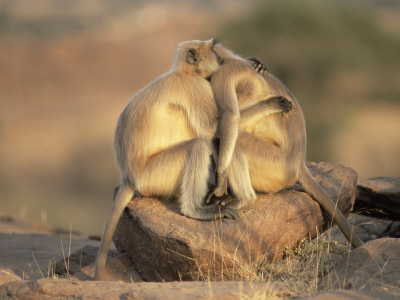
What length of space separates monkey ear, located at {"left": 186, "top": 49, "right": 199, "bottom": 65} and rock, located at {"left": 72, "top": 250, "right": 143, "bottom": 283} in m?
1.45

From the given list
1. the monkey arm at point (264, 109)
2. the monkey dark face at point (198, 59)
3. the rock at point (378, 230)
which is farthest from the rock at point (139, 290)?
the rock at point (378, 230)

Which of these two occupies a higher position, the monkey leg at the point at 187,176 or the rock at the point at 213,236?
the monkey leg at the point at 187,176

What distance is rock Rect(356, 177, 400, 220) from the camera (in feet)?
16.4

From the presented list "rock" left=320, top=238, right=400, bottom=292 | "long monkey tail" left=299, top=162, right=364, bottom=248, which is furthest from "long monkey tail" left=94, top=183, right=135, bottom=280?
"rock" left=320, top=238, right=400, bottom=292

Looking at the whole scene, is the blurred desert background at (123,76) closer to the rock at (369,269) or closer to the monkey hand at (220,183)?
the monkey hand at (220,183)

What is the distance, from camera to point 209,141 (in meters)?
4.11

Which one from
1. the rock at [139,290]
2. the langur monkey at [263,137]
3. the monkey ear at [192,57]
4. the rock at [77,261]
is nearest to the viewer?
the rock at [139,290]

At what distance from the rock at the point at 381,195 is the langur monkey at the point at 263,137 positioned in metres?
0.95

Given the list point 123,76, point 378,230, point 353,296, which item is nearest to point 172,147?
point 353,296

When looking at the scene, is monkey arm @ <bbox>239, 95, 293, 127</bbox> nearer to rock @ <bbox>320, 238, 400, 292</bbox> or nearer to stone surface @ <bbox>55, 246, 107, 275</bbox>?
rock @ <bbox>320, 238, 400, 292</bbox>

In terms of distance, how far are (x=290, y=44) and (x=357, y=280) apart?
33.4 ft

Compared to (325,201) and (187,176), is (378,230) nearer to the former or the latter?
(325,201)

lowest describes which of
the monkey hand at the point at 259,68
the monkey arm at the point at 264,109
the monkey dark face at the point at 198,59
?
the monkey arm at the point at 264,109

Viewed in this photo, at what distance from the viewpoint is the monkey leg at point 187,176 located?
4.01m
